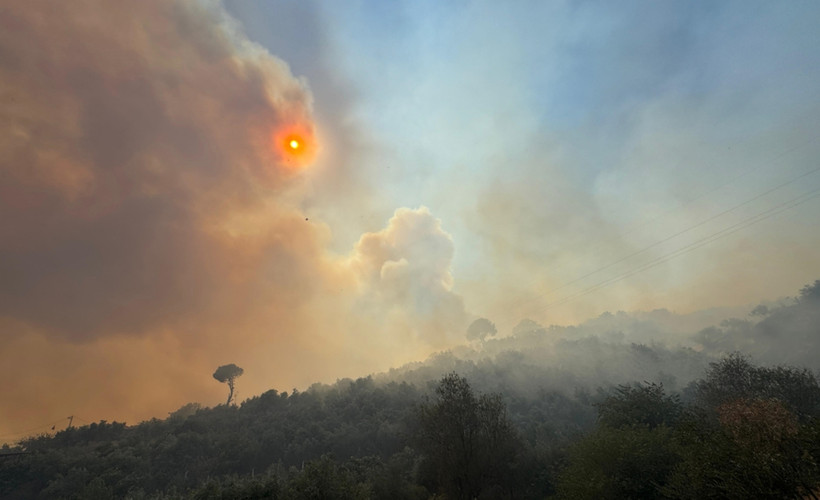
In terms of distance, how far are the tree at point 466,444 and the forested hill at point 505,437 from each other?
17cm

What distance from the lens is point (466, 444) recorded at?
44719 mm

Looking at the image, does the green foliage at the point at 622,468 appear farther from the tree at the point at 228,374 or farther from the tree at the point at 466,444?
the tree at the point at 228,374

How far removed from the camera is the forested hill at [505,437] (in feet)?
93.8

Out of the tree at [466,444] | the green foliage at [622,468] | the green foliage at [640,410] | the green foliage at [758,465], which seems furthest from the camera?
the green foliage at [640,410]

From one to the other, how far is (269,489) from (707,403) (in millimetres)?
68689

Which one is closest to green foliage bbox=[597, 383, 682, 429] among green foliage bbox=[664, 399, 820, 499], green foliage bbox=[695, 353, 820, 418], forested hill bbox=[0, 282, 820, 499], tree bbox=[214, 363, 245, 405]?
forested hill bbox=[0, 282, 820, 499]

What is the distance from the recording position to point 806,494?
15258 mm

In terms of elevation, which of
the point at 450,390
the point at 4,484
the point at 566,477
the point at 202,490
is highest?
the point at 4,484

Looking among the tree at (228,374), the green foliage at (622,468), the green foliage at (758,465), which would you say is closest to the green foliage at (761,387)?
the green foliage at (622,468)

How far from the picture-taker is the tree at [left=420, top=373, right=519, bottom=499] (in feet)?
142

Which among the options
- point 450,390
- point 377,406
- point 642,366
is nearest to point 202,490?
point 450,390

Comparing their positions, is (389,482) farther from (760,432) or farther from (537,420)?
(537,420)

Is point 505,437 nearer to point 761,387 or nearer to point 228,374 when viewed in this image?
point 761,387

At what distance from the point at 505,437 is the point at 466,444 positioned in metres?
5.80
